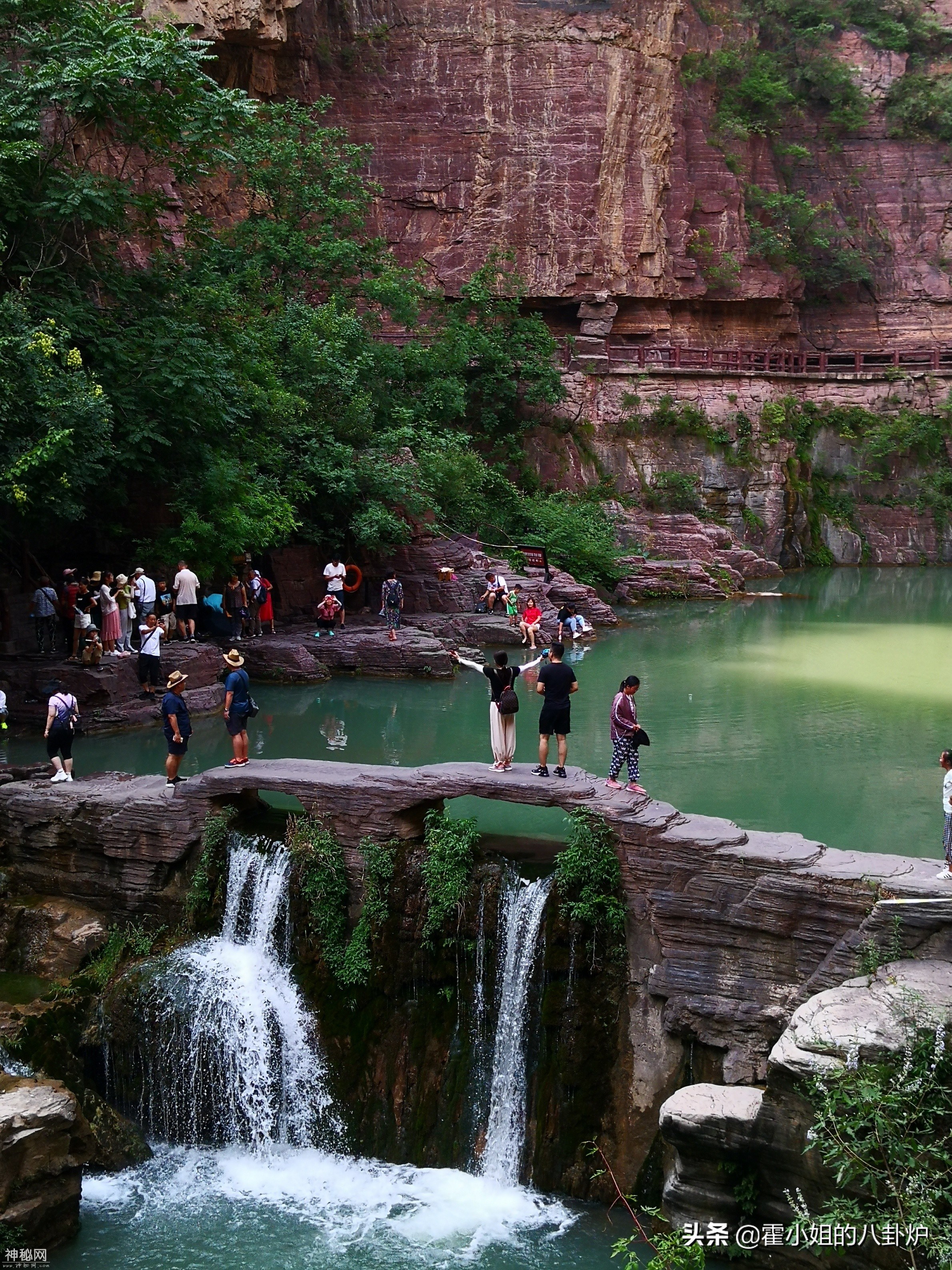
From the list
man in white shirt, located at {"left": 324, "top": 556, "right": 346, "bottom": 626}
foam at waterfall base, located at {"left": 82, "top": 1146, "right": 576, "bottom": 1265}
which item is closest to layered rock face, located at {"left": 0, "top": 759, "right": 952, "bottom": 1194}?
foam at waterfall base, located at {"left": 82, "top": 1146, "right": 576, "bottom": 1265}

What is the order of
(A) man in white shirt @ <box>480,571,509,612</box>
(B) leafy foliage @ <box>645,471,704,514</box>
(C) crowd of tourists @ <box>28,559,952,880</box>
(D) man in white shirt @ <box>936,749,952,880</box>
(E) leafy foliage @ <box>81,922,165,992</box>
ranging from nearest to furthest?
1. (D) man in white shirt @ <box>936,749,952,880</box>
2. (C) crowd of tourists @ <box>28,559,952,880</box>
3. (E) leafy foliage @ <box>81,922,165,992</box>
4. (A) man in white shirt @ <box>480,571,509,612</box>
5. (B) leafy foliage @ <box>645,471,704,514</box>

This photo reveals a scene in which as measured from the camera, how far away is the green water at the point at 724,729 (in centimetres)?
1464

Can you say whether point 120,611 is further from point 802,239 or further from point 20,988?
point 802,239

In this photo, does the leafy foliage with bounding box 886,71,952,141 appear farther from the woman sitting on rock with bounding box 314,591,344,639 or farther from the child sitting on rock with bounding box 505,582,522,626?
the woman sitting on rock with bounding box 314,591,344,639

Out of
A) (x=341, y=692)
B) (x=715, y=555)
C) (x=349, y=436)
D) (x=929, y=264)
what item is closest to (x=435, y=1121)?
(x=341, y=692)

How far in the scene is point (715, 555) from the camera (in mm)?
36219

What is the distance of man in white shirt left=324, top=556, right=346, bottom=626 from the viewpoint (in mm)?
24406

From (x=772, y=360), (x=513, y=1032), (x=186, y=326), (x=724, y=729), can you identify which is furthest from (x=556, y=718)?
(x=772, y=360)

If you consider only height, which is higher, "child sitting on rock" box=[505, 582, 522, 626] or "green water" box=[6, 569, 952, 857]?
"child sitting on rock" box=[505, 582, 522, 626]

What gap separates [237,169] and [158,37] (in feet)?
37.3

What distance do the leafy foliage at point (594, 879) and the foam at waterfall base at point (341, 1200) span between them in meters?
2.29

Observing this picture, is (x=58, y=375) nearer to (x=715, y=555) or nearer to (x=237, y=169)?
(x=237, y=169)

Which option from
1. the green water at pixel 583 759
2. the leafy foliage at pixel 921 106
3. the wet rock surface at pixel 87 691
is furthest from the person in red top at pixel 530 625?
the leafy foliage at pixel 921 106

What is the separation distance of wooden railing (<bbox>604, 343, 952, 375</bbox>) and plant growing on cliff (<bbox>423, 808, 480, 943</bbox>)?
2965 centimetres
